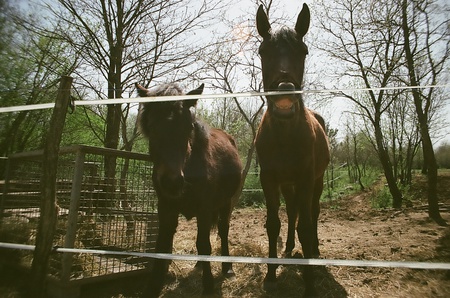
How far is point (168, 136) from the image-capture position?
296 centimetres

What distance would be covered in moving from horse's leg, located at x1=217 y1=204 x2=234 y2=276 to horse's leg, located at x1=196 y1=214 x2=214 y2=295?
68 centimetres

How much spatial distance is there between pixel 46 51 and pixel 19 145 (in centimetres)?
209

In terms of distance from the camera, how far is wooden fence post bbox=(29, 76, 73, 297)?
267 centimetres

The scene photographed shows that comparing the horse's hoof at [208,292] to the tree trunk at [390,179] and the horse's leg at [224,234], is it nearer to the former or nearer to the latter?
the horse's leg at [224,234]

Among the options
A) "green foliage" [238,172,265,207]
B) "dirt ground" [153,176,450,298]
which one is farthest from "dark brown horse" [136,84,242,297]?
"green foliage" [238,172,265,207]

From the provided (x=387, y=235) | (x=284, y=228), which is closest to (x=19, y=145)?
(x=284, y=228)

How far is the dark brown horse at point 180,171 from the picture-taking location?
9.52 ft

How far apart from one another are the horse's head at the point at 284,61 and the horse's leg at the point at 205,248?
5.09 feet

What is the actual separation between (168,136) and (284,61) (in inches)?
56.3

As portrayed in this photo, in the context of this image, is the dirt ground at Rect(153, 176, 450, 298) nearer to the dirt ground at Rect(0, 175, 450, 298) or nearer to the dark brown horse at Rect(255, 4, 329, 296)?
the dirt ground at Rect(0, 175, 450, 298)

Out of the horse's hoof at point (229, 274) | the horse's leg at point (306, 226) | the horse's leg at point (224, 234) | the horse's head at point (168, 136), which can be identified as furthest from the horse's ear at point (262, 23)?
the horse's hoof at point (229, 274)

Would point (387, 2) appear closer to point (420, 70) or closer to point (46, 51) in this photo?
point (420, 70)

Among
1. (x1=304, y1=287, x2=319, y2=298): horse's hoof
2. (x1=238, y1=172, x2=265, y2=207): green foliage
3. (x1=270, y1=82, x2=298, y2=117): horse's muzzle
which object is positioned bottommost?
(x1=304, y1=287, x2=319, y2=298): horse's hoof

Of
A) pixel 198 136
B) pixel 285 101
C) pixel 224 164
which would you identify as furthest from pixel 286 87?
pixel 224 164
